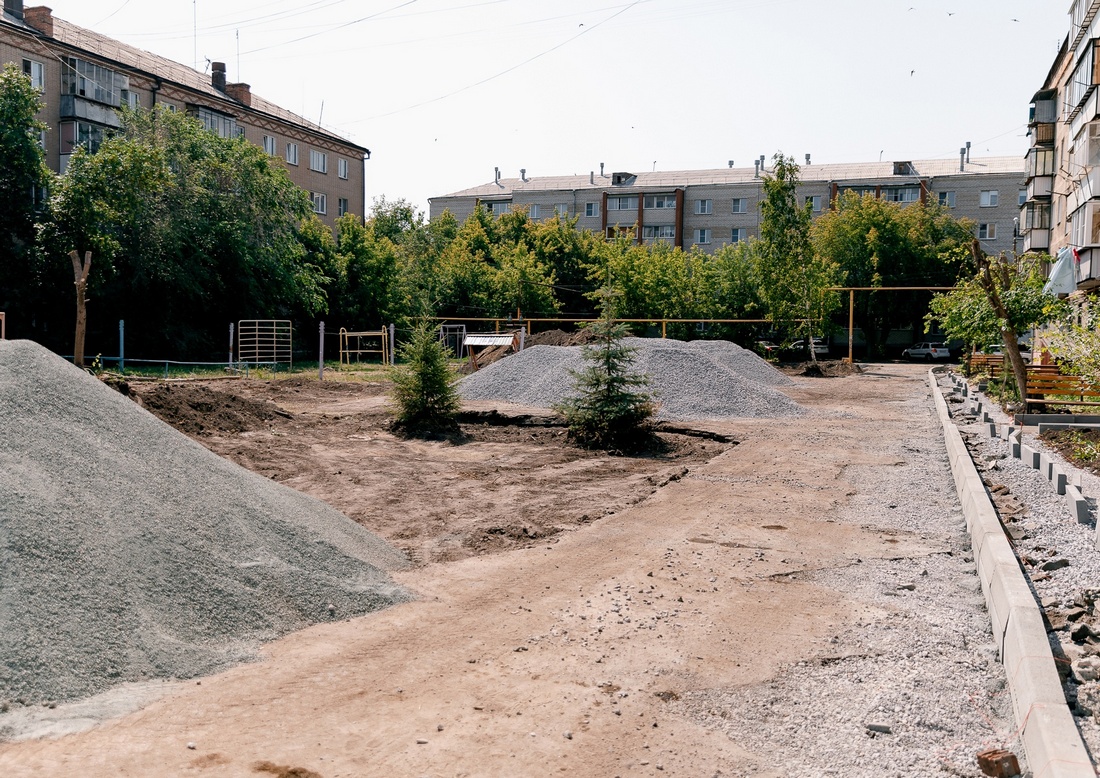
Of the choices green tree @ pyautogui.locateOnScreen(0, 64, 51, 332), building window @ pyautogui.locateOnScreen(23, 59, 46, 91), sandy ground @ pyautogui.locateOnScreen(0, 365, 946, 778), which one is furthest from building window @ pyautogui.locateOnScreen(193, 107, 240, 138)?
sandy ground @ pyautogui.locateOnScreen(0, 365, 946, 778)

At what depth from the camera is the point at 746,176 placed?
71688 mm

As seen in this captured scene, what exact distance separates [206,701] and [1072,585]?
222 inches

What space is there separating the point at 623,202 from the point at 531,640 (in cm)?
6810

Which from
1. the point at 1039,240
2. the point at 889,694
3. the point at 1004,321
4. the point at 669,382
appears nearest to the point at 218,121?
the point at 669,382

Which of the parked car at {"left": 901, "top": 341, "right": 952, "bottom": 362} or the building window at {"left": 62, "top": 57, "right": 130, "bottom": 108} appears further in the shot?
the parked car at {"left": 901, "top": 341, "right": 952, "bottom": 362}

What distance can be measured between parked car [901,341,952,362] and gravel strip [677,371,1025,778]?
142ft

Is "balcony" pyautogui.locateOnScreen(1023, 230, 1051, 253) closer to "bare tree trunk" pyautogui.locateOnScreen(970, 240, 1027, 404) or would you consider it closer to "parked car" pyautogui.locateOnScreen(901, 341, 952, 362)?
"parked car" pyautogui.locateOnScreen(901, 341, 952, 362)

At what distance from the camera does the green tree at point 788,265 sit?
35469mm

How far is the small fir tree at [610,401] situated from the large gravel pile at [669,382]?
354 centimetres

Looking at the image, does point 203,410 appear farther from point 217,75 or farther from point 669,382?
point 217,75

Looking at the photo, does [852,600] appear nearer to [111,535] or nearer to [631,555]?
[631,555]

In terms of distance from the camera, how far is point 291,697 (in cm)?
459

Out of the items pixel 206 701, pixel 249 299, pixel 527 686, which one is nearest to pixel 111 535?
A: pixel 206 701

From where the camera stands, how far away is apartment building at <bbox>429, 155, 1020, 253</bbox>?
6412cm
